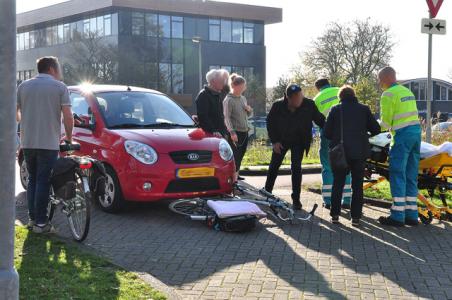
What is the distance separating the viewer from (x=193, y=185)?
Answer: 7.54 m

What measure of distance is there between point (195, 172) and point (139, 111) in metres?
1.55

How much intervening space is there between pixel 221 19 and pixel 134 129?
4346 centimetres

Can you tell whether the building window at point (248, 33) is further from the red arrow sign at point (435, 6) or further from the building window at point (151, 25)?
the red arrow sign at point (435, 6)

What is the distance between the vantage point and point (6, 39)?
2.99 meters

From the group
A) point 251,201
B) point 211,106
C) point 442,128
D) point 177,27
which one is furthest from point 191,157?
point 177,27

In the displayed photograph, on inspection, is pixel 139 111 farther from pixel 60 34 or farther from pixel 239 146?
pixel 60 34

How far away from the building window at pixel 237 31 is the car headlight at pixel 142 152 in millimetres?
44512

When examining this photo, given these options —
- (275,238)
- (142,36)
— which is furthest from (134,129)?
(142,36)

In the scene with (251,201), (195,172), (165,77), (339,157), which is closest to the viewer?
(339,157)

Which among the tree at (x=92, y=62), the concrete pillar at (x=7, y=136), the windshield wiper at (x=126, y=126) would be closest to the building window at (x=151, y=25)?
Answer: the tree at (x=92, y=62)

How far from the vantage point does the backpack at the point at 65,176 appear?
632 centimetres

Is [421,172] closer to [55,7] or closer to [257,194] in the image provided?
[257,194]

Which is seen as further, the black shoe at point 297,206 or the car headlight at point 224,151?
the black shoe at point 297,206

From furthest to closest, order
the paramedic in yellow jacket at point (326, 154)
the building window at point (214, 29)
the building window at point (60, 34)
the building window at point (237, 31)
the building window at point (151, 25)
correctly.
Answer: the building window at point (237, 31) < the building window at point (60, 34) < the building window at point (214, 29) < the building window at point (151, 25) < the paramedic in yellow jacket at point (326, 154)
